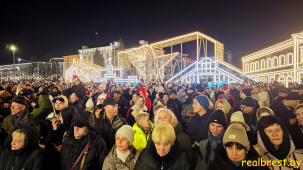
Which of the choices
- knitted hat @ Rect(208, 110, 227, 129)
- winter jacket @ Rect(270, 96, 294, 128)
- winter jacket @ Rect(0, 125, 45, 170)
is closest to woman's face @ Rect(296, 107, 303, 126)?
winter jacket @ Rect(270, 96, 294, 128)

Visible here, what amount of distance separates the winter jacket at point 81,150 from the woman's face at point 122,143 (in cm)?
41

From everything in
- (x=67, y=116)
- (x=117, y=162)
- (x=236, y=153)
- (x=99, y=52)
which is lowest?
(x=117, y=162)

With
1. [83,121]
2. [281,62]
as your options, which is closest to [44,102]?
[83,121]

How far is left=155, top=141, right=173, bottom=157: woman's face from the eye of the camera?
245 centimetres

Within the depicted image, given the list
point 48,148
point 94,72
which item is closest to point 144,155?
point 48,148

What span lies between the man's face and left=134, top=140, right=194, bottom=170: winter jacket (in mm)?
3007

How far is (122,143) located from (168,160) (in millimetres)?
697

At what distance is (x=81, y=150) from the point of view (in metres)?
2.93

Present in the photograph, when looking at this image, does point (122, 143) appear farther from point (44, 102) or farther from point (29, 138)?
point (44, 102)

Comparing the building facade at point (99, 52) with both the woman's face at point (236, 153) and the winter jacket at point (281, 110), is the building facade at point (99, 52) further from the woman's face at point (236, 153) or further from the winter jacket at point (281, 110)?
the woman's face at point (236, 153)

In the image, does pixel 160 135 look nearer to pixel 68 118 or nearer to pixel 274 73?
pixel 68 118

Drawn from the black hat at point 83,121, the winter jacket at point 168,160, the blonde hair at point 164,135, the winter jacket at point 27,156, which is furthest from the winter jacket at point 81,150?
the blonde hair at point 164,135

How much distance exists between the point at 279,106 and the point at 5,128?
641 cm

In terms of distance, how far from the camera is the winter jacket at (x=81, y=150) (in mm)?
2906
